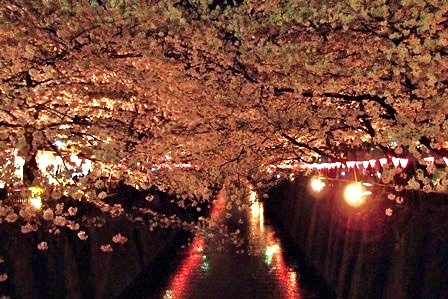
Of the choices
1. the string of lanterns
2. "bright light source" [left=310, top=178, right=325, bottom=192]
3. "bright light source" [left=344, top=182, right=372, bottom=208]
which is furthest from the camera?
"bright light source" [left=310, top=178, right=325, bottom=192]

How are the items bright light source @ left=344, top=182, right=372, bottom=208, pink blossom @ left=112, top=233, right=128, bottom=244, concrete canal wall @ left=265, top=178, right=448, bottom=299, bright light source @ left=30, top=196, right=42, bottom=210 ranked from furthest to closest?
pink blossom @ left=112, top=233, right=128, bottom=244 → bright light source @ left=344, top=182, right=372, bottom=208 → bright light source @ left=30, top=196, right=42, bottom=210 → concrete canal wall @ left=265, top=178, right=448, bottom=299

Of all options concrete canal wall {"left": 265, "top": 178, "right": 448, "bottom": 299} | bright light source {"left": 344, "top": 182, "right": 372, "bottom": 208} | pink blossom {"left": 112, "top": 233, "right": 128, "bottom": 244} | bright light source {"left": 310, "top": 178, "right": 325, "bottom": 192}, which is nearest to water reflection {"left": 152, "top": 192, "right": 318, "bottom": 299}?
concrete canal wall {"left": 265, "top": 178, "right": 448, "bottom": 299}

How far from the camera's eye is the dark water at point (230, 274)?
1029 inches

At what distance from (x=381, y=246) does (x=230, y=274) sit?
11490 millimetres

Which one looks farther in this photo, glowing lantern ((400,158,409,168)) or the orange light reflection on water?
the orange light reflection on water

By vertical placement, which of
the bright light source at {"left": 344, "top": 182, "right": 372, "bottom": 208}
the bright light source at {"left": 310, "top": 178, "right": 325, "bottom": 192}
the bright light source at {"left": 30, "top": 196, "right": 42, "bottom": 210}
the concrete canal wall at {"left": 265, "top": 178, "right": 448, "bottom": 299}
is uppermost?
the bright light source at {"left": 310, "top": 178, "right": 325, "bottom": 192}

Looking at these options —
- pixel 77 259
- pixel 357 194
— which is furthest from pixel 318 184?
pixel 77 259

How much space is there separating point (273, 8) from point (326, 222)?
20.6 meters

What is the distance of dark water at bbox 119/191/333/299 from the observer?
26.1 metres

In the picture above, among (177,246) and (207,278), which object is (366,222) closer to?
(207,278)

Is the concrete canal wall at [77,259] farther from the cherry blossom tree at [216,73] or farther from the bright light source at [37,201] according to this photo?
the cherry blossom tree at [216,73]

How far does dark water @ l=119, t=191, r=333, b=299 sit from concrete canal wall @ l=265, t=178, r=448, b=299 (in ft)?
4.04

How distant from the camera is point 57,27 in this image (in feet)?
36.8

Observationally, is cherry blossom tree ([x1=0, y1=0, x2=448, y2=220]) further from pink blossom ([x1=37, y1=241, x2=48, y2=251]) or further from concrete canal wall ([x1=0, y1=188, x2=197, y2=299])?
concrete canal wall ([x1=0, y1=188, x2=197, y2=299])
